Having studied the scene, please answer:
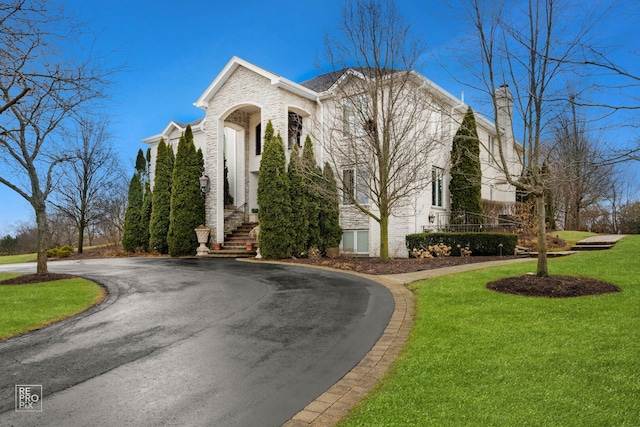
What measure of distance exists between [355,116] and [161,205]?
11100 mm

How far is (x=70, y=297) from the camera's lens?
7.38 metres

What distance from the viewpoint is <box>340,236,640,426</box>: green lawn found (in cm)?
287

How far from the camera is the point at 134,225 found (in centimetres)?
2052

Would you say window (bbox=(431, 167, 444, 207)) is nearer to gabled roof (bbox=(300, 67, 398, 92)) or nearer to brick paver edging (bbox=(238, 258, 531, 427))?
gabled roof (bbox=(300, 67, 398, 92))

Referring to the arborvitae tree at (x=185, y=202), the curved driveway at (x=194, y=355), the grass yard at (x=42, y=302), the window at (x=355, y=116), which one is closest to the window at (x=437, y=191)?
the window at (x=355, y=116)

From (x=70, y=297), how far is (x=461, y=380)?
734 centimetres

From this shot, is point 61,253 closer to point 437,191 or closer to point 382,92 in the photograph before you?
point 382,92

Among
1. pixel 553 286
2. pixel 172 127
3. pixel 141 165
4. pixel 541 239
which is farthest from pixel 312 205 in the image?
pixel 172 127

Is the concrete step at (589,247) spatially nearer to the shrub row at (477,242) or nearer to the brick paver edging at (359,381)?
the shrub row at (477,242)

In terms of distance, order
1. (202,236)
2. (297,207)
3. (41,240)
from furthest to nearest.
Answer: (202,236)
(297,207)
(41,240)

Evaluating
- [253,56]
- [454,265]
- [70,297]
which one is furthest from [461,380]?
[253,56]

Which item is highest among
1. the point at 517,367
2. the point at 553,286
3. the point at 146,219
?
the point at 146,219

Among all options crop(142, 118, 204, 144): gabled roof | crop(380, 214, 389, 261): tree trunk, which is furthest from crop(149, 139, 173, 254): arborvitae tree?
crop(380, 214, 389, 261): tree trunk

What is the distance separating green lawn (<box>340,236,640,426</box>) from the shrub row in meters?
7.57
